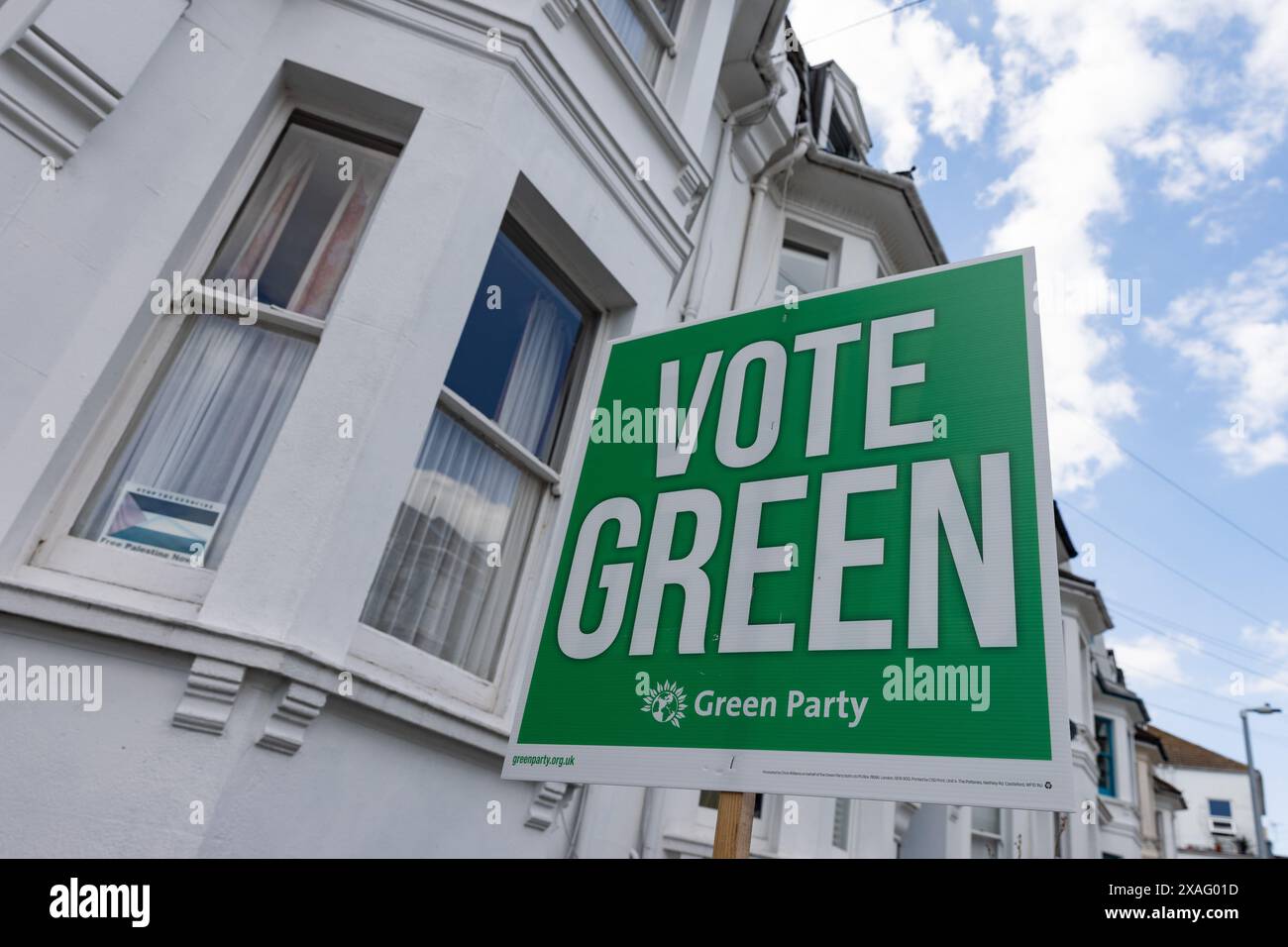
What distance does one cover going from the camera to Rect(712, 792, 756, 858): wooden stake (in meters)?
1.90

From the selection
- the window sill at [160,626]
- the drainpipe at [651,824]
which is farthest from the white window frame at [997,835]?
the window sill at [160,626]

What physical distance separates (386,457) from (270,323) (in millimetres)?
861

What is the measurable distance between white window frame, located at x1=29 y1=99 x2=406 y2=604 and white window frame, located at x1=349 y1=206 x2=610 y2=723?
670mm

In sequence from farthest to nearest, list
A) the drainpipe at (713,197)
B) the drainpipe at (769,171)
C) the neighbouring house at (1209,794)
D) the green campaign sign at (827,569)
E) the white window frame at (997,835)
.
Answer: the neighbouring house at (1209,794)
the white window frame at (997,835)
the drainpipe at (769,171)
the drainpipe at (713,197)
the green campaign sign at (827,569)

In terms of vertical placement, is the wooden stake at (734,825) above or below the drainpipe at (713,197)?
below

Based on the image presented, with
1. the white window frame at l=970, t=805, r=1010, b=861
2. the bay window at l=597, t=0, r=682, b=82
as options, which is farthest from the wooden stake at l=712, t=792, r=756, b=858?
the white window frame at l=970, t=805, r=1010, b=861

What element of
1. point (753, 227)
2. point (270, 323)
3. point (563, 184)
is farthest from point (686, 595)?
point (753, 227)

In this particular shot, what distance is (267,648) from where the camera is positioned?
282cm

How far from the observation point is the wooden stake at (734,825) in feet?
6.24

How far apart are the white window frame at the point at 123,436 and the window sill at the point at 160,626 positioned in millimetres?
55

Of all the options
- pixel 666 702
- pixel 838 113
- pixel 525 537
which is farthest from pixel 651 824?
→ pixel 838 113

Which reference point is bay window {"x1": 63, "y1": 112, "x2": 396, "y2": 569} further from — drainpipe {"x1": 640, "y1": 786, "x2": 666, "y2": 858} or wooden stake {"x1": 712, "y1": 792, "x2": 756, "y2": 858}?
drainpipe {"x1": 640, "y1": 786, "x2": 666, "y2": 858}

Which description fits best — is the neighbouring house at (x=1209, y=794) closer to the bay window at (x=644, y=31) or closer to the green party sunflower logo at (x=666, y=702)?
the bay window at (x=644, y=31)
